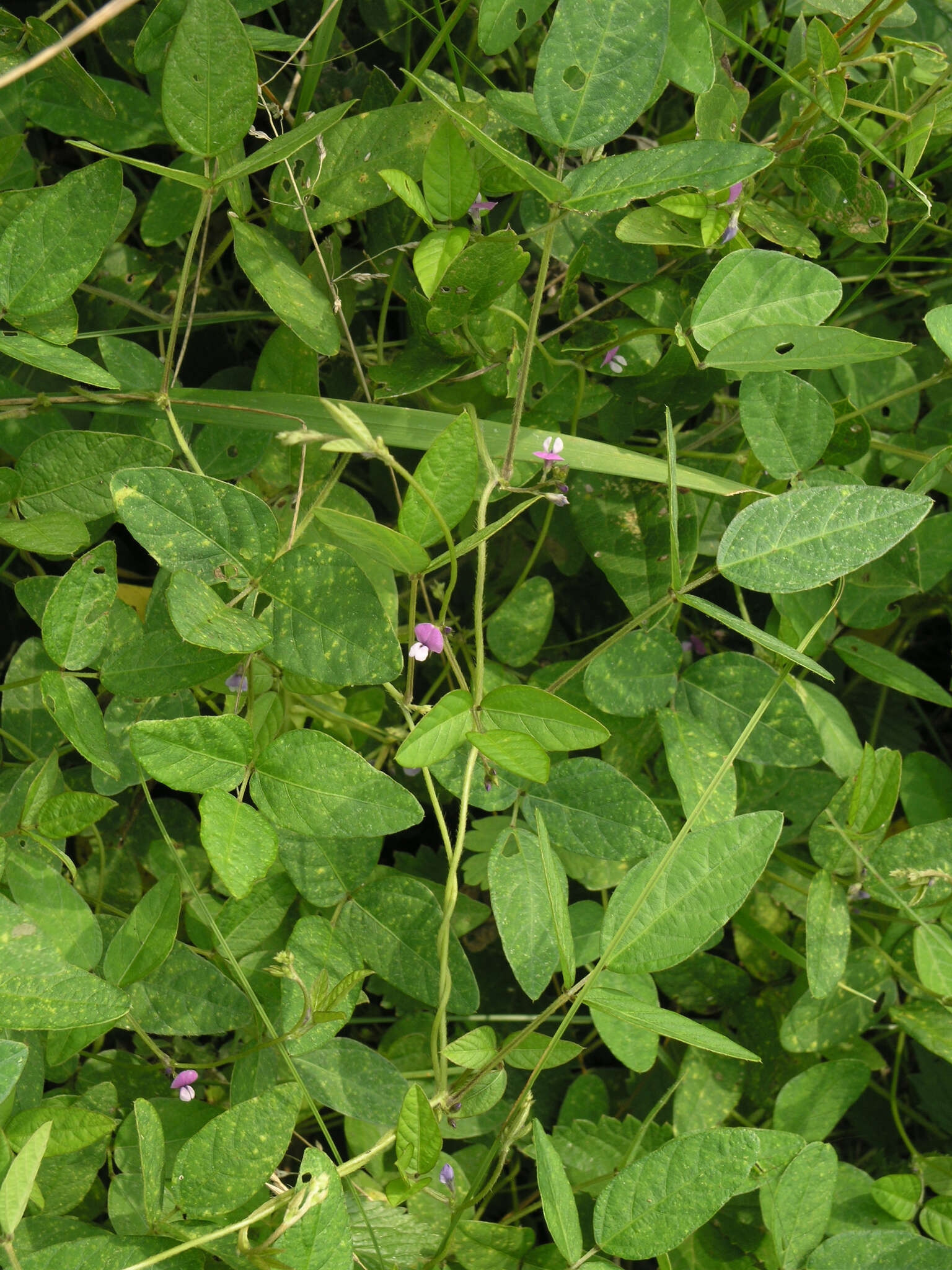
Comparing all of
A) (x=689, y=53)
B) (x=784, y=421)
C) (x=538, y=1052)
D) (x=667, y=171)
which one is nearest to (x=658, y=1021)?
(x=538, y=1052)

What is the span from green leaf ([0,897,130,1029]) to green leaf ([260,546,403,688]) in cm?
34

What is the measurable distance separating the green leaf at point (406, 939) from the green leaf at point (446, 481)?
1.37 ft

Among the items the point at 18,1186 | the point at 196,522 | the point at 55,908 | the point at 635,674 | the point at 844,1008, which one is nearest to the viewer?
the point at 18,1186

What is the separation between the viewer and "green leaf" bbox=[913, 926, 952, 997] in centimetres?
114

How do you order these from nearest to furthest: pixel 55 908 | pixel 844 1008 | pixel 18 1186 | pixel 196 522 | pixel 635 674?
1. pixel 18 1186
2. pixel 196 522
3. pixel 55 908
4. pixel 635 674
5. pixel 844 1008

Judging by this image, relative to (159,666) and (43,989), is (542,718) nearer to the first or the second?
(159,666)

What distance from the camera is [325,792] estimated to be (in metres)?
0.92

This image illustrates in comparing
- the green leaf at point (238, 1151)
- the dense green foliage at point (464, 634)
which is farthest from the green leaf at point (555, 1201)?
the green leaf at point (238, 1151)

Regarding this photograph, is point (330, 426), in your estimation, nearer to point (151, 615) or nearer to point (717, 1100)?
point (151, 615)

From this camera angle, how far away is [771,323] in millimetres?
1023

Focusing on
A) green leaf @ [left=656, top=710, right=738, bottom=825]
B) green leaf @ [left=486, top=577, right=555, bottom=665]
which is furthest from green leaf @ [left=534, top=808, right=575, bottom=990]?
green leaf @ [left=486, top=577, right=555, bottom=665]

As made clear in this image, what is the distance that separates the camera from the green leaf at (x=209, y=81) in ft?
2.96

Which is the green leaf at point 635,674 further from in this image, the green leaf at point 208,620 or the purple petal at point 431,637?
the green leaf at point 208,620

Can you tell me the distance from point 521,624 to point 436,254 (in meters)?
0.44
